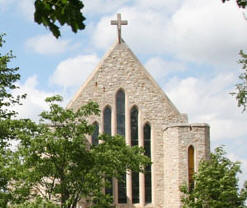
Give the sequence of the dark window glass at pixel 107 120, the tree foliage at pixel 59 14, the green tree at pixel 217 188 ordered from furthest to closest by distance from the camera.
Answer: the dark window glass at pixel 107 120 < the green tree at pixel 217 188 < the tree foliage at pixel 59 14

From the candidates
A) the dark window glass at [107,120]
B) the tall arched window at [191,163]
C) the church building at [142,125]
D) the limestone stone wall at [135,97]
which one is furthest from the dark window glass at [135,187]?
the tall arched window at [191,163]

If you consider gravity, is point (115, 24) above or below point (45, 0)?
above

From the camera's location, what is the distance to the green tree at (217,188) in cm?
2520

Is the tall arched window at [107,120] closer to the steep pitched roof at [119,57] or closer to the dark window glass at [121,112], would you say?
the dark window glass at [121,112]

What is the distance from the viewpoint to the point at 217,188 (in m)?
25.4

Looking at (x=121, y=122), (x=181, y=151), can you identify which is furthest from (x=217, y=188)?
(x=121, y=122)

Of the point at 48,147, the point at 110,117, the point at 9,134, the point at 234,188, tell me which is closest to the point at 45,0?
the point at 48,147

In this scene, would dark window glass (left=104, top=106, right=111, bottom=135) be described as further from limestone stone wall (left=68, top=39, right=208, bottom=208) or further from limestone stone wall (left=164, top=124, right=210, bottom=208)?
limestone stone wall (left=164, top=124, right=210, bottom=208)

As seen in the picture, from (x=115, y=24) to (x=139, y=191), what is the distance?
799 cm

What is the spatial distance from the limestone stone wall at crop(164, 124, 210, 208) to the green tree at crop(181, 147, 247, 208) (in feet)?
7.60

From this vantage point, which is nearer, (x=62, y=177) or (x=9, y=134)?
(x=62, y=177)

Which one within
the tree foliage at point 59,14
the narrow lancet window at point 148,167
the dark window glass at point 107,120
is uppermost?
the dark window glass at point 107,120

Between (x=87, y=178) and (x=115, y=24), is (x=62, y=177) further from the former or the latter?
(x=115, y=24)

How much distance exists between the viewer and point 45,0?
4.62m
